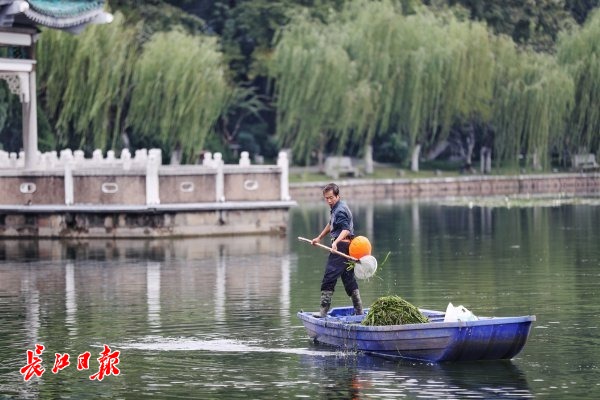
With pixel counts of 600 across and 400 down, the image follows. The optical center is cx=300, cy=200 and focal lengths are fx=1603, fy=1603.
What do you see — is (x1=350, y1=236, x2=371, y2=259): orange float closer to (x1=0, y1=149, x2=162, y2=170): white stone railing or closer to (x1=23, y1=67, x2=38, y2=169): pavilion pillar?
(x1=0, y1=149, x2=162, y2=170): white stone railing

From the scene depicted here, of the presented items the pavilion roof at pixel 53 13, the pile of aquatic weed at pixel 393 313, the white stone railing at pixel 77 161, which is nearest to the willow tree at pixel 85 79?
the white stone railing at pixel 77 161

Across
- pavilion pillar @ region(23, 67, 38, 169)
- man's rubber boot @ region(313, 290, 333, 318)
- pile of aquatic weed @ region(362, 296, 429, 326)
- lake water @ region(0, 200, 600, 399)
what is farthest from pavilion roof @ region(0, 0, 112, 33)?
pile of aquatic weed @ region(362, 296, 429, 326)

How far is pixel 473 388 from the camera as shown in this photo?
17438 millimetres

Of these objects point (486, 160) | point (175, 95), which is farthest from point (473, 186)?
point (175, 95)

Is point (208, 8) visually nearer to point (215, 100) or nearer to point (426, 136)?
point (426, 136)

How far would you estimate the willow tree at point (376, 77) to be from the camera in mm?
70375

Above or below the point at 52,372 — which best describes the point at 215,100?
above

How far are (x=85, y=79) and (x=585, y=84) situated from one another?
25.2 meters

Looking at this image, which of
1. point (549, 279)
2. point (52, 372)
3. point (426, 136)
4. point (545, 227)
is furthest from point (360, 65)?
point (52, 372)

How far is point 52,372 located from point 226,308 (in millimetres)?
6849

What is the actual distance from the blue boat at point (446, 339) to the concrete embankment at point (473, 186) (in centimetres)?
5030

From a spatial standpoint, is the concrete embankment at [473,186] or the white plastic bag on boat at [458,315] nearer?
the white plastic bag on boat at [458,315]

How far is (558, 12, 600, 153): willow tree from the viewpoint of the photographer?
234 ft

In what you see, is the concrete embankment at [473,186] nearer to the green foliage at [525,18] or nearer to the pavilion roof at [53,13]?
the green foliage at [525,18]
